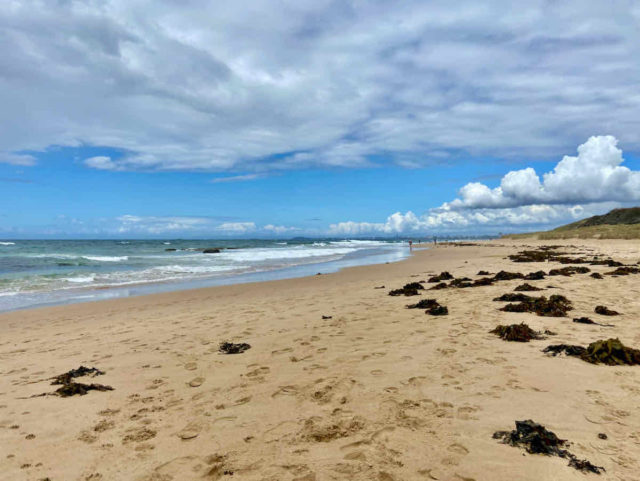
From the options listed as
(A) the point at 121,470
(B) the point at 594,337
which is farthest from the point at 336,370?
(B) the point at 594,337

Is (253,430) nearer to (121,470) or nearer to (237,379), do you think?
(121,470)

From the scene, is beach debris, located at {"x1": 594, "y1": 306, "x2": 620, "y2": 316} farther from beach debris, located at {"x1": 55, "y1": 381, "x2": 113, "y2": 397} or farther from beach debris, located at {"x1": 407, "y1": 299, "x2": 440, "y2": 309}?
beach debris, located at {"x1": 55, "y1": 381, "x2": 113, "y2": 397}

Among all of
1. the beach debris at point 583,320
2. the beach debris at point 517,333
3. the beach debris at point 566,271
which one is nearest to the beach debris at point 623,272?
the beach debris at point 566,271

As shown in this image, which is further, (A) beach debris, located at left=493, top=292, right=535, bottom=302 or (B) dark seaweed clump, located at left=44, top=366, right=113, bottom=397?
(A) beach debris, located at left=493, top=292, right=535, bottom=302

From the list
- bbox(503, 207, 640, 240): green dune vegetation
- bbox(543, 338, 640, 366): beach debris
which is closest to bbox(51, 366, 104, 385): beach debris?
bbox(543, 338, 640, 366): beach debris

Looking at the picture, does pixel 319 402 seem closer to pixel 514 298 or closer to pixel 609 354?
pixel 609 354

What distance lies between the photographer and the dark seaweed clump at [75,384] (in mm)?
5016

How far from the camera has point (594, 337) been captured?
21.4ft

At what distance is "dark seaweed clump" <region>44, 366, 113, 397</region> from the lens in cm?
502

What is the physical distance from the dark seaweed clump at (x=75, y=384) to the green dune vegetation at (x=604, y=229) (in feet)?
179

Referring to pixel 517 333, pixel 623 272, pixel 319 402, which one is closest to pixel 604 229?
pixel 623 272

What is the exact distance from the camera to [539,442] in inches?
130

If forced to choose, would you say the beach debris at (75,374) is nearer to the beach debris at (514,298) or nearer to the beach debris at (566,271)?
the beach debris at (514,298)

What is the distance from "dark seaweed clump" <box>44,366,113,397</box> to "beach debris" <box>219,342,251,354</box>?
195cm
